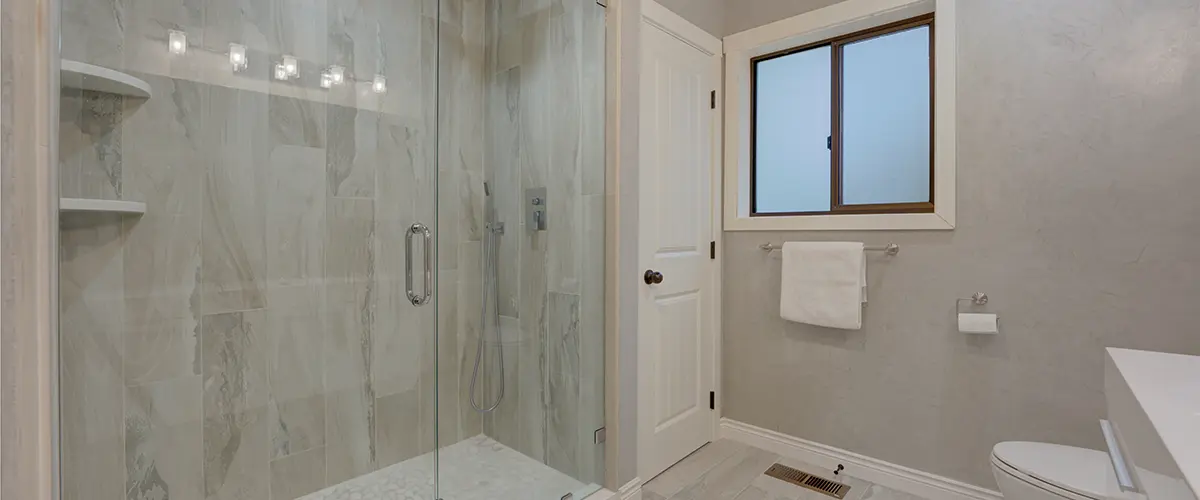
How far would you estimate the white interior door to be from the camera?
7.27 feet

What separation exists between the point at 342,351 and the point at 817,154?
2277 millimetres

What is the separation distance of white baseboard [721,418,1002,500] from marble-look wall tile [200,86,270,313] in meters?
2.22

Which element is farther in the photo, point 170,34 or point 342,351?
point 342,351

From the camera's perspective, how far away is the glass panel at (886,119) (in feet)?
7.23

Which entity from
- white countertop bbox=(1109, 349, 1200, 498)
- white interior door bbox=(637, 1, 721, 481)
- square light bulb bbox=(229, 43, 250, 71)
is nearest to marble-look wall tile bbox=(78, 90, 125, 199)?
square light bulb bbox=(229, 43, 250, 71)

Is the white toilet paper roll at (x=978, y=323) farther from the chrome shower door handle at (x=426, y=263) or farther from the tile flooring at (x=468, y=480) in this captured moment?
the chrome shower door handle at (x=426, y=263)

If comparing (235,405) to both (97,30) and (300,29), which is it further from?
(300,29)

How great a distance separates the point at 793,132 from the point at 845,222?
56 centimetres

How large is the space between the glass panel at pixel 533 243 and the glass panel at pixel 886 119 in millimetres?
1205

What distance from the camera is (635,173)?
2.09 meters

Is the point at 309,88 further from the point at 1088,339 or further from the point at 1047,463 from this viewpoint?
the point at 1088,339

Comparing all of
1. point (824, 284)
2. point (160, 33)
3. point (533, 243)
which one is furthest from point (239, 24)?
point (824, 284)

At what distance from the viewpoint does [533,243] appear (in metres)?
2.04

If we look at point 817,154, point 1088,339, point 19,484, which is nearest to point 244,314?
point 19,484
